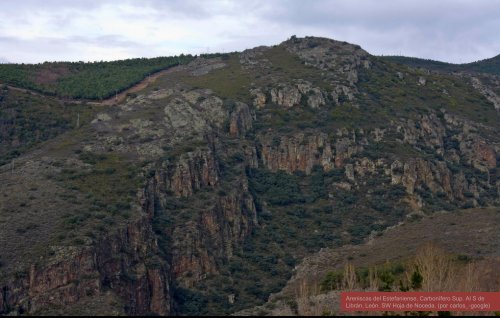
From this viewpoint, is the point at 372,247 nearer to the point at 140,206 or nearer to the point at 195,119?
the point at 140,206

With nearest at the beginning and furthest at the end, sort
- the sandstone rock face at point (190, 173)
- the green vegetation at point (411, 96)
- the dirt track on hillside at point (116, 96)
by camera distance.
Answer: the sandstone rock face at point (190, 173) → the green vegetation at point (411, 96) → the dirt track on hillside at point (116, 96)

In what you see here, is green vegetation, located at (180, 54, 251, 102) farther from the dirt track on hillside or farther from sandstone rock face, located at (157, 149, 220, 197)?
sandstone rock face, located at (157, 149, 220, 197)

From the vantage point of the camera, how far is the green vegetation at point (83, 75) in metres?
140

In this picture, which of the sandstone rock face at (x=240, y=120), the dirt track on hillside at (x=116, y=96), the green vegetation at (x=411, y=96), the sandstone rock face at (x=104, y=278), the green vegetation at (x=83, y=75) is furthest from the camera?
the green vegetation at (x=83, y=75)

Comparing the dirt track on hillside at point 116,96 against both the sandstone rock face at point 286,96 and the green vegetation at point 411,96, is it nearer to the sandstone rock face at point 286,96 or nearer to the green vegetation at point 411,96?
the sandstone rock face at point 286,96

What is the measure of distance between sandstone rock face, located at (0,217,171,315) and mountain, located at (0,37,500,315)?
15 centimetres

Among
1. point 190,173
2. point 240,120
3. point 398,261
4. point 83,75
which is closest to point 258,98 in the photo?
point 240,120

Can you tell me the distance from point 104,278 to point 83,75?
3574 inches

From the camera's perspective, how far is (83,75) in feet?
517

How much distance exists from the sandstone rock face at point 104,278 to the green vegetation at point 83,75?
61.4m

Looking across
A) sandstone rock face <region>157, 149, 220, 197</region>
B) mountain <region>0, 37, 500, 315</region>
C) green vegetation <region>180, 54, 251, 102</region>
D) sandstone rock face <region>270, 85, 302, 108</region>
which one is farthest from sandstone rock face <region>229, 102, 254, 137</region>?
sandstone rock face <region>157, 149, 220, 197</region>

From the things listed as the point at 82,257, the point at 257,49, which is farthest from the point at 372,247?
the point at 257,49

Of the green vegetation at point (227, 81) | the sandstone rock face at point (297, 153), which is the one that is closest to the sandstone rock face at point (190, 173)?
the sandstone rock face at point (297, 153)

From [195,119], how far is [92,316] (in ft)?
178
